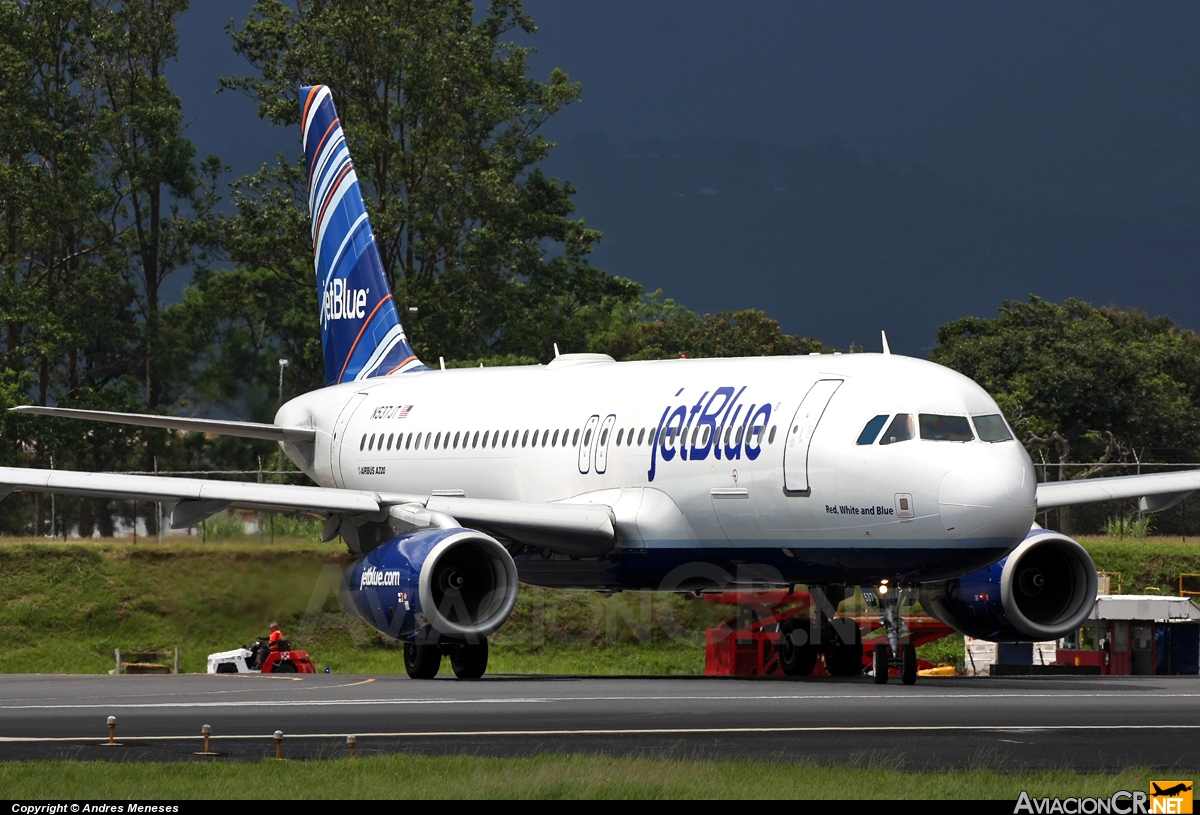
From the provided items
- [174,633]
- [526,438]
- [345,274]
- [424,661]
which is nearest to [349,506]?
[424,661]

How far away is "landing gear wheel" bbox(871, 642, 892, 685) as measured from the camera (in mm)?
23109

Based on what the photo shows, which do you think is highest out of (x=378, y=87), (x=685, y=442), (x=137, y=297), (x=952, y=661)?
(x=378, y=87)

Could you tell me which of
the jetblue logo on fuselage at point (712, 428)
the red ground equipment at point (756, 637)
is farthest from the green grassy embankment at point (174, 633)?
the jetblue logo on fuselage at point (712, 428)

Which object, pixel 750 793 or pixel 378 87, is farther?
pixel 378 87

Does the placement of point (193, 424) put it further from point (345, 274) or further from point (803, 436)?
point (803, 436)

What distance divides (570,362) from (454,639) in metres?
7.92

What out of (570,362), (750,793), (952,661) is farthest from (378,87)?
(750,793)

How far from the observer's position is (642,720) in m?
17.3

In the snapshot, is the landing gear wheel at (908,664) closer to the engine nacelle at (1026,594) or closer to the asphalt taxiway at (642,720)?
the asphalt taxiway at (642,720)

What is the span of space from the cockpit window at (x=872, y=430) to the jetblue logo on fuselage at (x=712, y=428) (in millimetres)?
1708

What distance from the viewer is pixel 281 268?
238ft

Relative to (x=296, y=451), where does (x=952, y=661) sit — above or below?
below

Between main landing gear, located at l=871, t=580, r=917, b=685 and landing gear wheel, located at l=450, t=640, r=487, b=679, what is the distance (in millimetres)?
5582

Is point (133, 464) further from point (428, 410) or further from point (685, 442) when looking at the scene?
point (685, 442)
